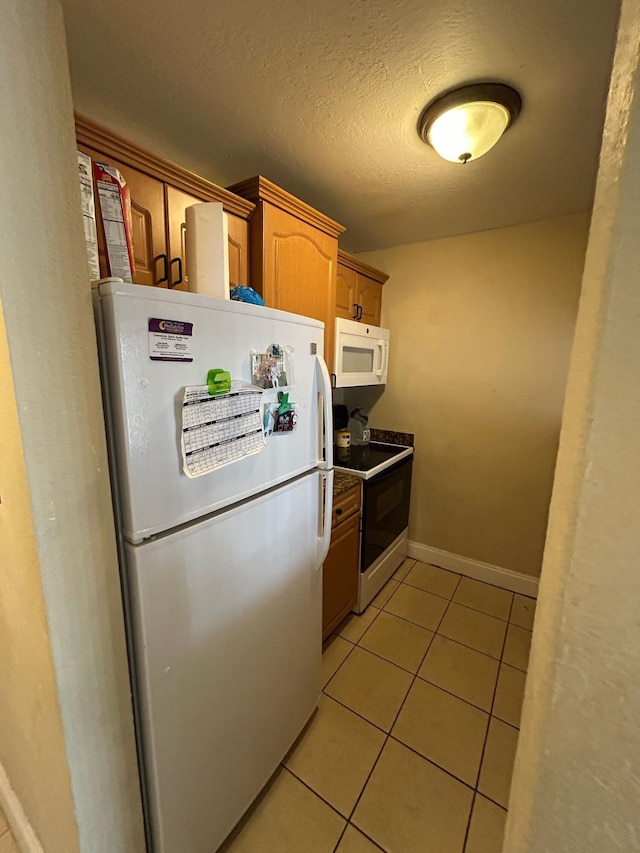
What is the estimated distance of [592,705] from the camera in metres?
0.37

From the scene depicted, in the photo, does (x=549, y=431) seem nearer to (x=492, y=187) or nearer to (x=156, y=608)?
(x=492, y=187)

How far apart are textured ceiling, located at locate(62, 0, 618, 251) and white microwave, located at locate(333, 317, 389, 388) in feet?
2.32

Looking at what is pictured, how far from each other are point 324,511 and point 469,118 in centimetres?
142

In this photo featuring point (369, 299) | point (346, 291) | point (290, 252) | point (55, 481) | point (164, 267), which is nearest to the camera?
point (55, 481)

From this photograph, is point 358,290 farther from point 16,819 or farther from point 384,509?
point 16,819

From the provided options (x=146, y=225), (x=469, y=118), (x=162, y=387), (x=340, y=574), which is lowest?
(x=340, y=574)

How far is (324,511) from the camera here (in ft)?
4.21

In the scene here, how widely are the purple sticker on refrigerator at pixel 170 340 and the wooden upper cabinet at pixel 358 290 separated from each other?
4.69ft

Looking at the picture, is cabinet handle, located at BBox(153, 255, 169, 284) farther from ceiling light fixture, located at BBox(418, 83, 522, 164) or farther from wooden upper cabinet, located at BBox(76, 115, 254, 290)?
ceiling light fixture, located at BBox(418, 83, 522, 164)

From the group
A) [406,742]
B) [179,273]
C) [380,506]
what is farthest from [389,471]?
[179,273]

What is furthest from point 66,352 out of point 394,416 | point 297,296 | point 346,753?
point 394,416

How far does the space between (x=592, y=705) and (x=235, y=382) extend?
825 mm

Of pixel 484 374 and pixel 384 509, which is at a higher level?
pixel 484 374

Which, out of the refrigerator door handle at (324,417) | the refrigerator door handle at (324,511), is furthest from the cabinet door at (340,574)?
the refrigerator door handle at (324,417)
